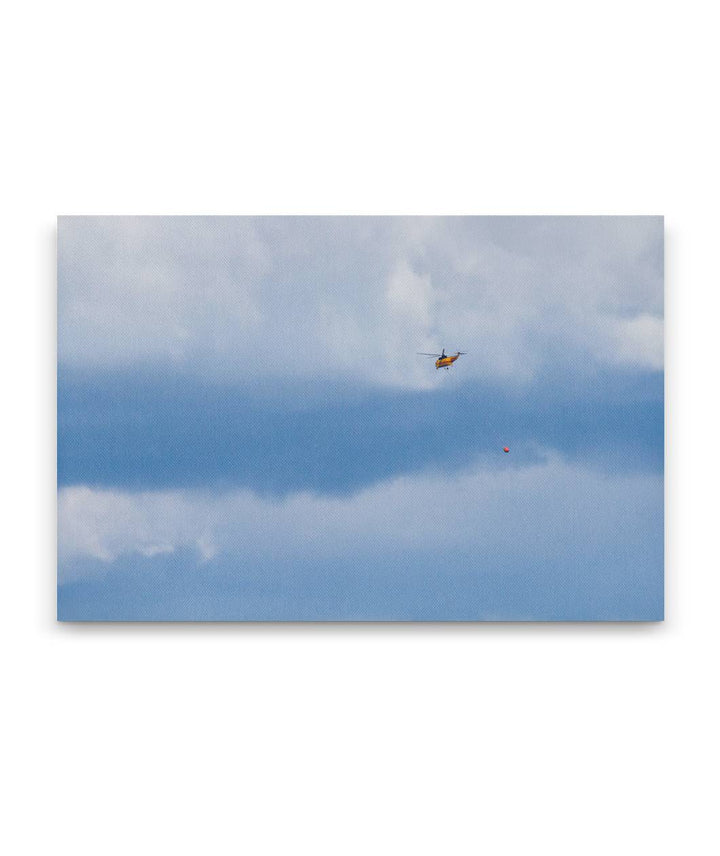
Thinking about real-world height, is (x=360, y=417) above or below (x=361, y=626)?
above

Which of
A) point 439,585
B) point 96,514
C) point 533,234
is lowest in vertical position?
point 439,585
